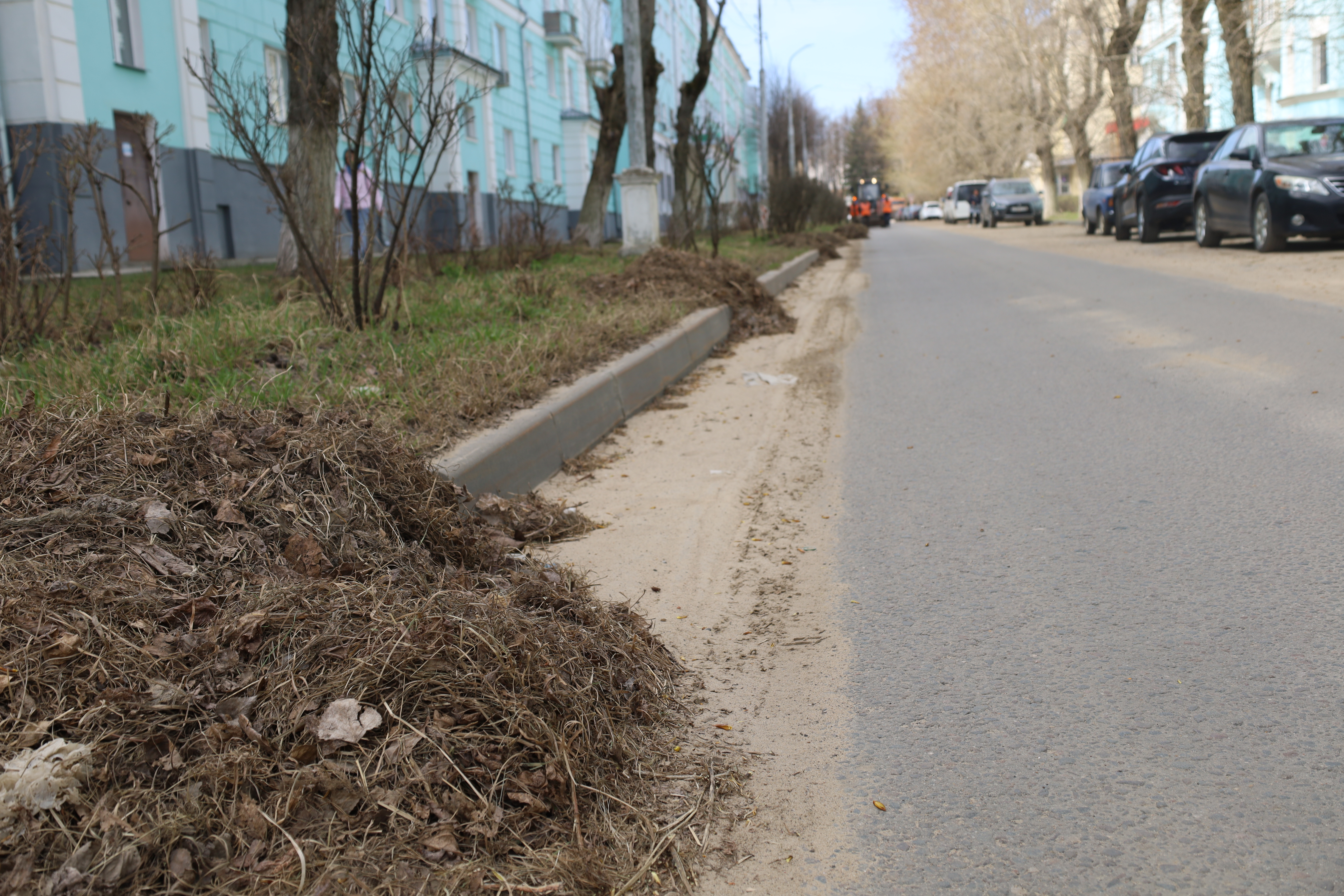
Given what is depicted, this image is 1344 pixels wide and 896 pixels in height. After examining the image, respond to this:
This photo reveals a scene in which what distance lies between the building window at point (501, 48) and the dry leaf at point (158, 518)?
31.1 meters

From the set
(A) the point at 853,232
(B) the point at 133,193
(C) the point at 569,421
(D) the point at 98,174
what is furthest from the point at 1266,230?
(A) the point at 853,232

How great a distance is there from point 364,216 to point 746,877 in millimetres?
20729

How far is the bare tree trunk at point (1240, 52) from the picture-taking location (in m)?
21.1

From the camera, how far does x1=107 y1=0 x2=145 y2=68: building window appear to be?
54.6ft

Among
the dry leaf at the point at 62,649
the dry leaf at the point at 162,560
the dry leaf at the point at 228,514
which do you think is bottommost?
the dry leaf at the point at 62,649

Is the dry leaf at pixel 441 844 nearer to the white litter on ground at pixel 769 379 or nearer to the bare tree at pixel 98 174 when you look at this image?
the bare tree at pixel 98 174

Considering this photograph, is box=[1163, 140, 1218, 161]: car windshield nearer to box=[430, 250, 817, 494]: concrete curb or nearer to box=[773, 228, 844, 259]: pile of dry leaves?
box=[773, 228, 844, 259]: pile of dry leaves

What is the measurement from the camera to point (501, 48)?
33.0 m

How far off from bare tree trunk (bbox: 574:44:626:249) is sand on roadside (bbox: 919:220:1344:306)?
857cm

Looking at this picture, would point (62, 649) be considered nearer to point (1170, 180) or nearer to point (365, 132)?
point (365, 132)

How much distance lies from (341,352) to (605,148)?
53.3 ft

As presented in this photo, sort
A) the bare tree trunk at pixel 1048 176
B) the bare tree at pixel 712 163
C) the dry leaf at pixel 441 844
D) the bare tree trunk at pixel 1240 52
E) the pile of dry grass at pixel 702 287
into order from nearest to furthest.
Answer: the dry leaf at pixel 441 844
the pile of dry grass at pixel 702 287
the bare tree at pixel 712 163
the bare tree trunk at pixel 1240 52
the bare tree trunk at pixel 1048 176

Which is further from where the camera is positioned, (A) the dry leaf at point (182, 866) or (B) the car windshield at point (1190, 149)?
(B) the car windshield at point (1190, 149)

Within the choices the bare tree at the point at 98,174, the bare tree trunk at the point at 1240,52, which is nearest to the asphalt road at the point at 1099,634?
the bare tree at the point at 98,174
